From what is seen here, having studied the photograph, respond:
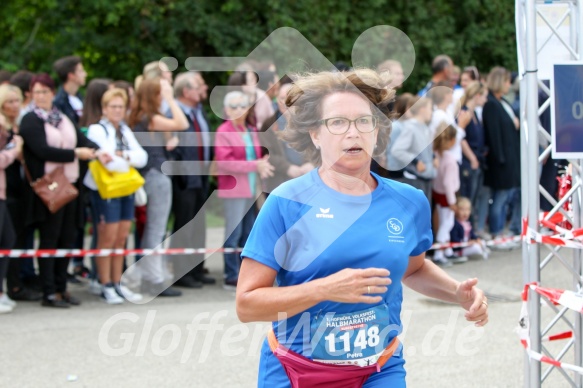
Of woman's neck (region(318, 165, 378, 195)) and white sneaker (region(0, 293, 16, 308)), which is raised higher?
woman's neck (region(318, 165, 378, 195))

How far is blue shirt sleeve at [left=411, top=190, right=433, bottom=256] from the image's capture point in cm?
374

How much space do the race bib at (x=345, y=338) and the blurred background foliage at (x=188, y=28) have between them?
11.8 metres

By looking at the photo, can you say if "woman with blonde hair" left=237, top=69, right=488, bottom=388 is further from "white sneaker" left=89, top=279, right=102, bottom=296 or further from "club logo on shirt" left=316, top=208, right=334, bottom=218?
"white sneaker" left=89, top=279, right=102, bottom=296

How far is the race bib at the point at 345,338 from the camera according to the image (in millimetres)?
3494

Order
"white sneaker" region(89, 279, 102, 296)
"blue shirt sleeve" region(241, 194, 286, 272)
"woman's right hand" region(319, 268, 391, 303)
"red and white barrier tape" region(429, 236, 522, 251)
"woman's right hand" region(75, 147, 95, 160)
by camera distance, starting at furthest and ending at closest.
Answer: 1. "red and white barrier tape" region(429, 236, 522, 251)
2. "white sneaker" region(89, 279, 102, 296)
3. "woman's right hand" region(75, 147, 95, 160)
4. "blue shirt sleeve" region(241, 194, 286, 272)
5. "woman's right hand" region(319, 268, 391, 303)

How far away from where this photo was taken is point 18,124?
8.12 meters

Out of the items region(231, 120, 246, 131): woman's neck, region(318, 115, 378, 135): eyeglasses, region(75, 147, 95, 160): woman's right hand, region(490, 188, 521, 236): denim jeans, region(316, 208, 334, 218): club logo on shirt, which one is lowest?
region(490, 188, 521, 236): denim jeans

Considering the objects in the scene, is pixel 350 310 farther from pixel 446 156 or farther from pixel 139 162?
pixel 446 156

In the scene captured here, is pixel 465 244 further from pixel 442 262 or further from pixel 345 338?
pixel 345 338

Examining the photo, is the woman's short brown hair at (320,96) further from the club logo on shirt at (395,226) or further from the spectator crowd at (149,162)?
the spectator crowd at (149,162)

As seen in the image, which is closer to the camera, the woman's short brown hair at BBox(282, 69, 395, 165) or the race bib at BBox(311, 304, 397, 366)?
the race bib at BBox(311, 304, 397, 366)

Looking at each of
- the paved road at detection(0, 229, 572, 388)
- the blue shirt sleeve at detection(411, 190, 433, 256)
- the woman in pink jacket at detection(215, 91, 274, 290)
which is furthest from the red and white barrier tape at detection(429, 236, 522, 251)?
the blue shirt sleeve at detection(411, 190, 433, 256)

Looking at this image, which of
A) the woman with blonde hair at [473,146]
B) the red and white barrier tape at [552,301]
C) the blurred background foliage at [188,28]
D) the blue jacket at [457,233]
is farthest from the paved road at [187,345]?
the blurred background foliage at [188,28]

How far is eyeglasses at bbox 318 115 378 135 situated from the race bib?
26.8 inches
